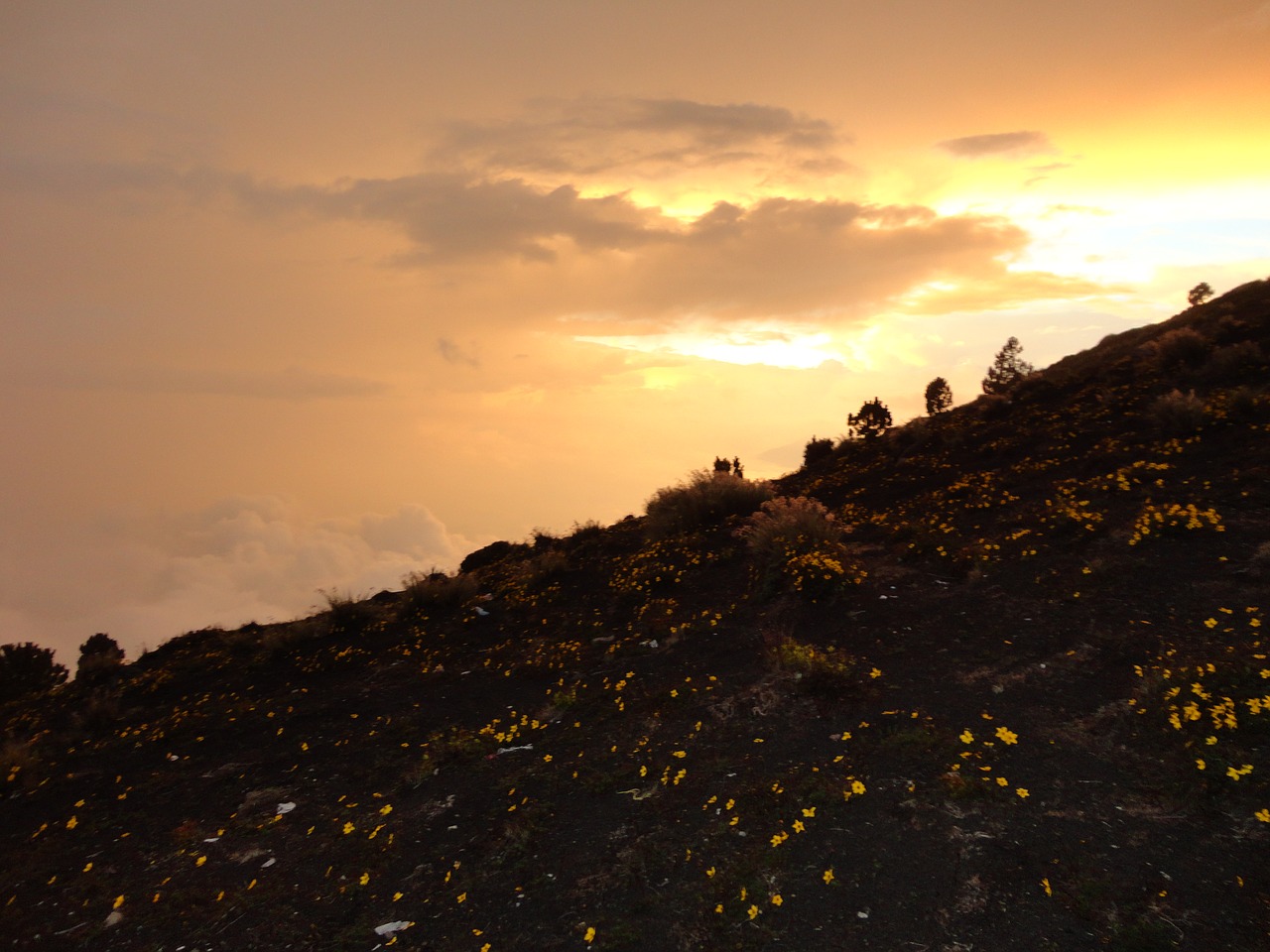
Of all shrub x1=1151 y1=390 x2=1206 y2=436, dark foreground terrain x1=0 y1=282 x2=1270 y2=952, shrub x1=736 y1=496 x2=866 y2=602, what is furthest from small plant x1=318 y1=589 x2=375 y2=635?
shrub x1=1151 y1=390 x2=1206 y2=436

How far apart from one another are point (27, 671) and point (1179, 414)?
29.6 metres

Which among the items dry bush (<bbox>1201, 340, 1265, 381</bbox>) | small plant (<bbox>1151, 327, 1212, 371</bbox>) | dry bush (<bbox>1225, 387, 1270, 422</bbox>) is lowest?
dry bush (<bbox>1225, 387, 1270, 422</bbox>)

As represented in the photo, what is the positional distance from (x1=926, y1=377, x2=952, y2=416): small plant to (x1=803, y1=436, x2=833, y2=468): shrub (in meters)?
17.6

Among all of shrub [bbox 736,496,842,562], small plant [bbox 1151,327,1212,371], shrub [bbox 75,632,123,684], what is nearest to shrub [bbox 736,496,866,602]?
shrub [bbox 736,496,842,562]

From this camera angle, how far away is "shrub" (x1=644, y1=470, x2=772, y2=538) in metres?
18.6

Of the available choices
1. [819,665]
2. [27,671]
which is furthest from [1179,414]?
[27,671]

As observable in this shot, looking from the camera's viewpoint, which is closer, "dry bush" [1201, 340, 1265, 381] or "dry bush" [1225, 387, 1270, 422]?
"dry bush" [1225, 387, 1270, 422]

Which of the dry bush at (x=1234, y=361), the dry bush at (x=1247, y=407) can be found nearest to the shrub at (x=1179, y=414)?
the dry bush at (x=1247, y=407)

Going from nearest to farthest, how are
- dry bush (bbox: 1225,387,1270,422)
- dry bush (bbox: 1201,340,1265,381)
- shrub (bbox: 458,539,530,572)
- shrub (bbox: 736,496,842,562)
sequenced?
shrub (bbox: 736,496,842,562) < dry bush (bbox: 1225,387,1270,422) < dry bush (bbox: 1201,340,1265,381) < shrub (bbox: 458,539,530,572)

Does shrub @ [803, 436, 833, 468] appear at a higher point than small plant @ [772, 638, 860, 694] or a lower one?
higher

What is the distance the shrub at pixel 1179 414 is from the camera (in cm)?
1456

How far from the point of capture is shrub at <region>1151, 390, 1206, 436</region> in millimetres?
14562

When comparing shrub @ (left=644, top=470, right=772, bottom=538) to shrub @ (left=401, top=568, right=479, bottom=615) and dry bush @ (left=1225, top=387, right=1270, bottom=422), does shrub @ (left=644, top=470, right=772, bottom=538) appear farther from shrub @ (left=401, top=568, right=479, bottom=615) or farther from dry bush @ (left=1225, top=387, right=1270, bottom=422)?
dry bush @ (left=1225, top=387, right=1270, bottom=422)

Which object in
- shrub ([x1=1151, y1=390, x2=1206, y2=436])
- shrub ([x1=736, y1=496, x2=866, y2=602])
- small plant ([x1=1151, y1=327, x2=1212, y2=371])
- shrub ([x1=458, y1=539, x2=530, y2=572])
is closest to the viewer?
shrub ([x1=736, y1=496, x2=866, y2=602])
